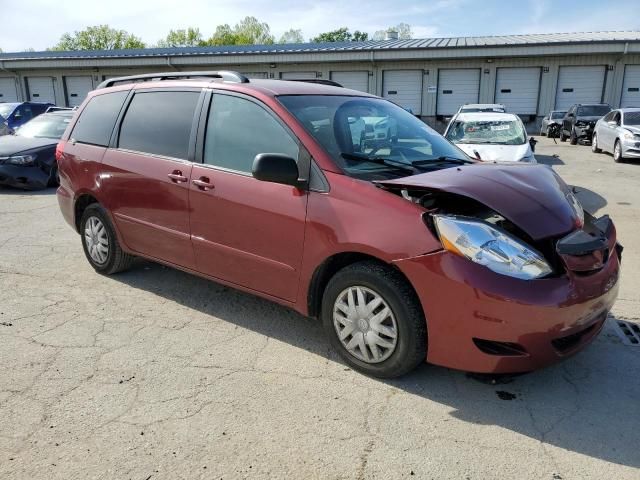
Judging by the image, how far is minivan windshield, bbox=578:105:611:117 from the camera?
21016 millimetres

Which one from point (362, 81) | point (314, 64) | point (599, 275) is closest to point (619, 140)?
point (599, 275)

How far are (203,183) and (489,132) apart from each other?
7684mm

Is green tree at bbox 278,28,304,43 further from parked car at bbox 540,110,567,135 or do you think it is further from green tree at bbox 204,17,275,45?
parked car at bbox 540,110,567,135

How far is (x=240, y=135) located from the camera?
3.82m

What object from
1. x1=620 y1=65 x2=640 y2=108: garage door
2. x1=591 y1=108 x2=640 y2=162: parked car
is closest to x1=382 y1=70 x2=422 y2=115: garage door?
x1=620 y1=65 x2=640 y2=108: garage door

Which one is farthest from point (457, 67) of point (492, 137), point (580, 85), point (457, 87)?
point (492, 137)

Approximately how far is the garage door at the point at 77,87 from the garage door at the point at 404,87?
17974 millimetres

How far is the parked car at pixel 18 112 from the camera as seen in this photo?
48.8 ft

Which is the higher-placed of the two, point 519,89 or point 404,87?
point 404,87

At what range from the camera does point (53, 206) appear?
28.7 ft

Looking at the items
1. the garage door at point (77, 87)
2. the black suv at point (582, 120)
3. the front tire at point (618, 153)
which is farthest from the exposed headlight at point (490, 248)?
the garage door at point (77, 87)

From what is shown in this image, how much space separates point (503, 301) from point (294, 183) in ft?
4.75

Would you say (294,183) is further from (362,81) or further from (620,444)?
(362,81)

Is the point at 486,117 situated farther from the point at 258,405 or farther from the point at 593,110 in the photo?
the point at 593,110
